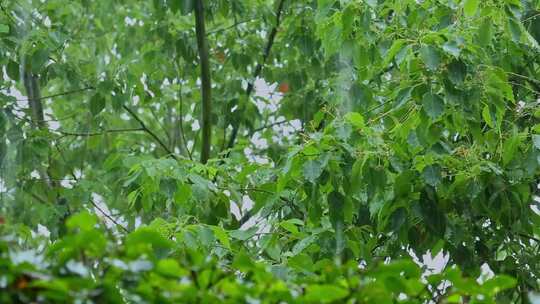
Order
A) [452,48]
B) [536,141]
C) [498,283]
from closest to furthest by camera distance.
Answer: [498,283], [452,48], [536,141]

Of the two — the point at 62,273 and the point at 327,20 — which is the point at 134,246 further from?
the point at 327,20

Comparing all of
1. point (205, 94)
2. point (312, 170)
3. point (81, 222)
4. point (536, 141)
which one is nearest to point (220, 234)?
point (312, 170)

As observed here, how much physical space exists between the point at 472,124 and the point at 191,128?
350 cm

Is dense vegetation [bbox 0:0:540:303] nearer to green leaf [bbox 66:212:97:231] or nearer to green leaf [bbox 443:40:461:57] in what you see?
green leaf [bbox 443:40:461:57]

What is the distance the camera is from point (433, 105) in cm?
388

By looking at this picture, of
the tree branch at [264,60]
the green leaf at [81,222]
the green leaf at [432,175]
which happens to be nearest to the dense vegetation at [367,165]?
the green leaf at [432,175]

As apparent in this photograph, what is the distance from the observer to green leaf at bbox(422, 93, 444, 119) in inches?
151

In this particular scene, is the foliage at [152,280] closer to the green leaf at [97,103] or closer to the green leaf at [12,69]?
the green leaf at [12,69]

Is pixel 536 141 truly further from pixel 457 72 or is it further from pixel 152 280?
pixel 152 280

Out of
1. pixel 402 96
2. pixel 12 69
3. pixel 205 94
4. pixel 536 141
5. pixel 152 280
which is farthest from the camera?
pixel 205 94

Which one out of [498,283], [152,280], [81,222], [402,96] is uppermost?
[402,96]

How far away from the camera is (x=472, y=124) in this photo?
4.12m

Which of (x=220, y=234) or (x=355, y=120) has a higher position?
(x=355, y=120)

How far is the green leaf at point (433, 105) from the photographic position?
151 inches
